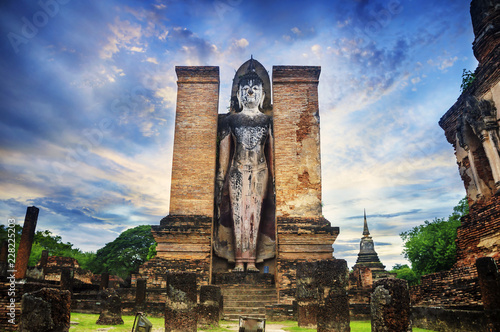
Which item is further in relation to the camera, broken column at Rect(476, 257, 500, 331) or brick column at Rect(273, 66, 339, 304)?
brick column at Rect(273, 66, 339, 304)

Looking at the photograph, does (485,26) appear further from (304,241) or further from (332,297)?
(332,297)

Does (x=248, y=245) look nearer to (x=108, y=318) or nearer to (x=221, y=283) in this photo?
(x=221, y=283)

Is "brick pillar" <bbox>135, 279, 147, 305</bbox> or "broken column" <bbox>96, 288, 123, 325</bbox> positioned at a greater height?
"brick pillar" <bbox>135, 279, 147, 305</bbox>

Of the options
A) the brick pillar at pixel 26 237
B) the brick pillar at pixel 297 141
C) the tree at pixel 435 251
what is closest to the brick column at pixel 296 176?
the brick pillar at pixel 297 141

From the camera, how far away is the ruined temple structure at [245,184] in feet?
36.8

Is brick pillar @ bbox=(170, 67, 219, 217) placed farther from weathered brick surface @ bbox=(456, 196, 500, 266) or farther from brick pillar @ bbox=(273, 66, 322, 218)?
weathered brick surface @ bbox=(456, 196, 500, 266)

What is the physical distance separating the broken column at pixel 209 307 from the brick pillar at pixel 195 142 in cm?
430

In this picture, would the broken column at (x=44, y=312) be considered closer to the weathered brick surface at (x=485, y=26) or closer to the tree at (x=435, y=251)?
the weathered brick surface at (x=485, y=26)

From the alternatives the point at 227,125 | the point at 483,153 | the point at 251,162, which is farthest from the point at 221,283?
the point at 483,153

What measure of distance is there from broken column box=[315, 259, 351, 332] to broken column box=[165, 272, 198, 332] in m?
2.08

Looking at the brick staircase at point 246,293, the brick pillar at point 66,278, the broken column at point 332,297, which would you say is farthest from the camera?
the brick pillar at point 66,278

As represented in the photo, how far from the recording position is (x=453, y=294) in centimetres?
790

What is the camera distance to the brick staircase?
9802 mm

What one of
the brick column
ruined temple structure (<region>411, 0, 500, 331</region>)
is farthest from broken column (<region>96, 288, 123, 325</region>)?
ruined temple structure (<region>411, 0, 500, 331</region>)
